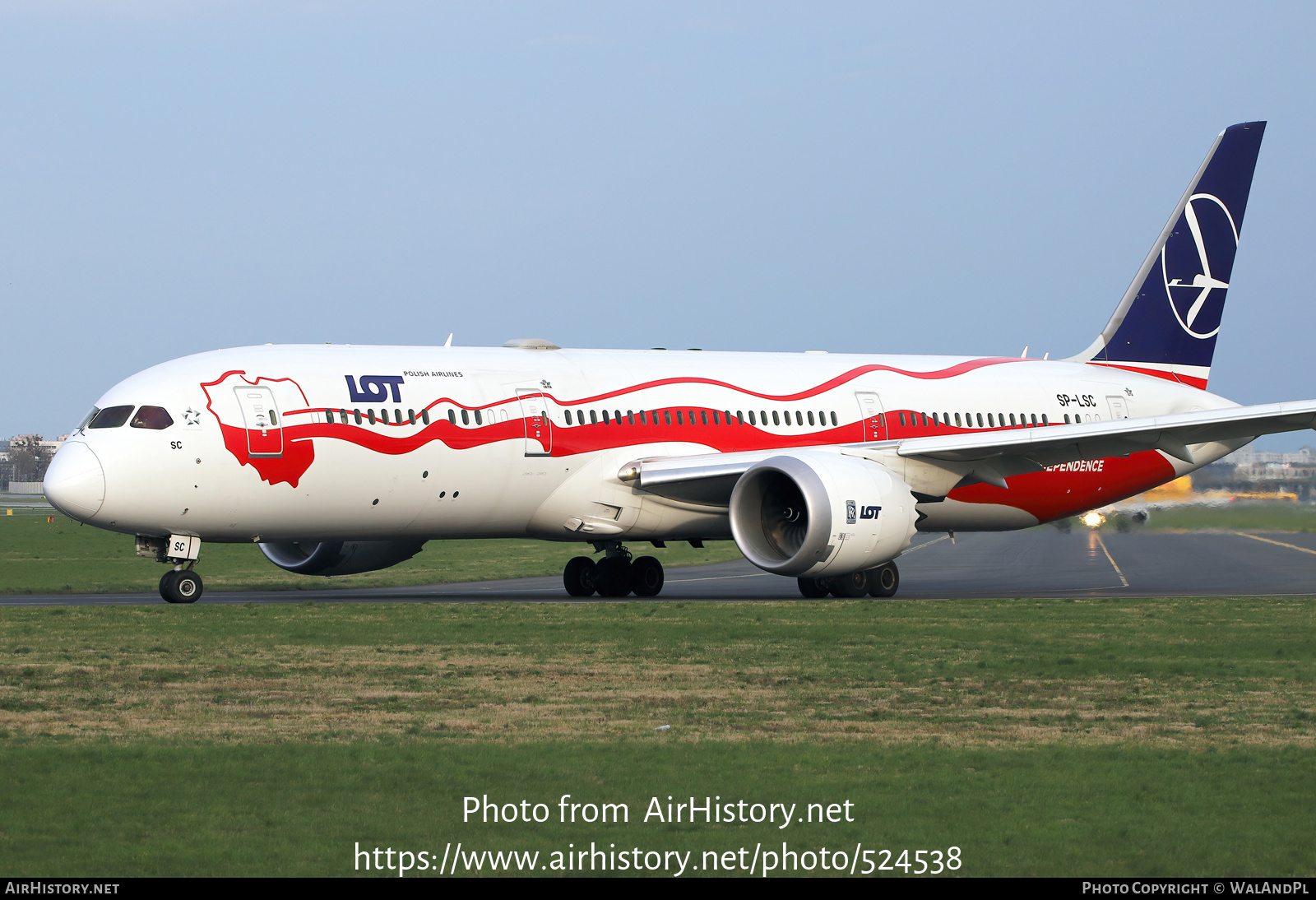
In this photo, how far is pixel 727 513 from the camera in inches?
1016

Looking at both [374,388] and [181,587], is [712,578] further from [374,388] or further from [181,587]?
[181,587]

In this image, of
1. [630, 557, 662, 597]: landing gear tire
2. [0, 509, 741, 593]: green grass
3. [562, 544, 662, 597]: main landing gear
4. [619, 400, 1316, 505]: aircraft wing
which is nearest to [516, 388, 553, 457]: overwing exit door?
[619, 400, 1316, 505]: aircraft wing

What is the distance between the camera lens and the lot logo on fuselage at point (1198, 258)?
3145cm

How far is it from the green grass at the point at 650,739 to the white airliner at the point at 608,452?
3612 mm

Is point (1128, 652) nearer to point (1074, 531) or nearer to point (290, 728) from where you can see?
point (290, 728)

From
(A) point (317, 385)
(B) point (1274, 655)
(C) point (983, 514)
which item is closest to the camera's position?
(B) point (1274, 655)

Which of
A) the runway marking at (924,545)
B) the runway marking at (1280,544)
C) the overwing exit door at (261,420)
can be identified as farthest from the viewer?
the runway marking at (924,545)

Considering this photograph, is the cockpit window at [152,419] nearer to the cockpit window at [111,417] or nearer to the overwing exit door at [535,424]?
the cockpit window at [111,417]

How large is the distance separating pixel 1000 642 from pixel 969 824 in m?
9.23

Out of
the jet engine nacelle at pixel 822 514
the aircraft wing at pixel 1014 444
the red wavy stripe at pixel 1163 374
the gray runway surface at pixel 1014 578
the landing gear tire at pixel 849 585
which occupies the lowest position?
the gray runway surface at pixel 1014 578

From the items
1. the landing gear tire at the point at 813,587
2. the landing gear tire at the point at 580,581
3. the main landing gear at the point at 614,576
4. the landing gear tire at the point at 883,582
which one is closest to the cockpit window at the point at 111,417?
the main landing gear at the point at 614,576

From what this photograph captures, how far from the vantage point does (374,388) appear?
23.0m

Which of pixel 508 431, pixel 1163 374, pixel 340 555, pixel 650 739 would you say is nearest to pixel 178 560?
pixel 340 555

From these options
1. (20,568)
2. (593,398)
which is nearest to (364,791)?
(593,398)
